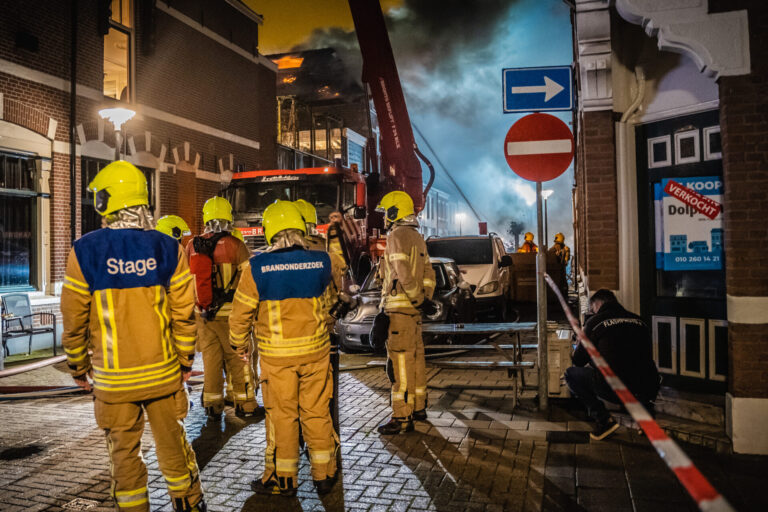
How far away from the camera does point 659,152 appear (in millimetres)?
6727

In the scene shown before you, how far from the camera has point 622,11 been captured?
5.42m

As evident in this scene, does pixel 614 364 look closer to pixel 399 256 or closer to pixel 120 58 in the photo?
pixel 399 256

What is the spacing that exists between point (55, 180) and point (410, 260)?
9.33 m

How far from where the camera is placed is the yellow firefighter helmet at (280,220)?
4242mm

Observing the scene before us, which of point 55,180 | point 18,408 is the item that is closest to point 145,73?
point 55,180

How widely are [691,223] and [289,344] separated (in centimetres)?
451

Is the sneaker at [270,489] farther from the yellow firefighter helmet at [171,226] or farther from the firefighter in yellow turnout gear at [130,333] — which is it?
A: the yellow firefighter helmet at [171,226]

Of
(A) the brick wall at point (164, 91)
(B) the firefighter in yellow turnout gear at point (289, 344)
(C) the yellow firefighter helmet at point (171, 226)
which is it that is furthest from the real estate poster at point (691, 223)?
(A) the brick wall at point (164, 91)

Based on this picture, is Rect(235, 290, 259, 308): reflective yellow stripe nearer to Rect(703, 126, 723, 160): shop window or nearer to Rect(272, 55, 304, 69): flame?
Rect(703, 126, 723, 160): shop window

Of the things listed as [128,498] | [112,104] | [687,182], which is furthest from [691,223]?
[112,104]

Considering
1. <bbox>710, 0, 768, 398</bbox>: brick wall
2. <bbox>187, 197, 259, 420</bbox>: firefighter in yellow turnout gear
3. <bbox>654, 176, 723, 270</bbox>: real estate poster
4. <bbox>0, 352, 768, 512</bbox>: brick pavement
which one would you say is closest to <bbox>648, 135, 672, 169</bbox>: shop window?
<bbox>654, 176, 723, 270</bbox>: real estate poster

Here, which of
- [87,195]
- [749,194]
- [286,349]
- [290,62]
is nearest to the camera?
[286,349]

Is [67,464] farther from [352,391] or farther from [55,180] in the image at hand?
[55,180]

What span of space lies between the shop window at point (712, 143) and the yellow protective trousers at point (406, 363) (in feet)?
11.0
